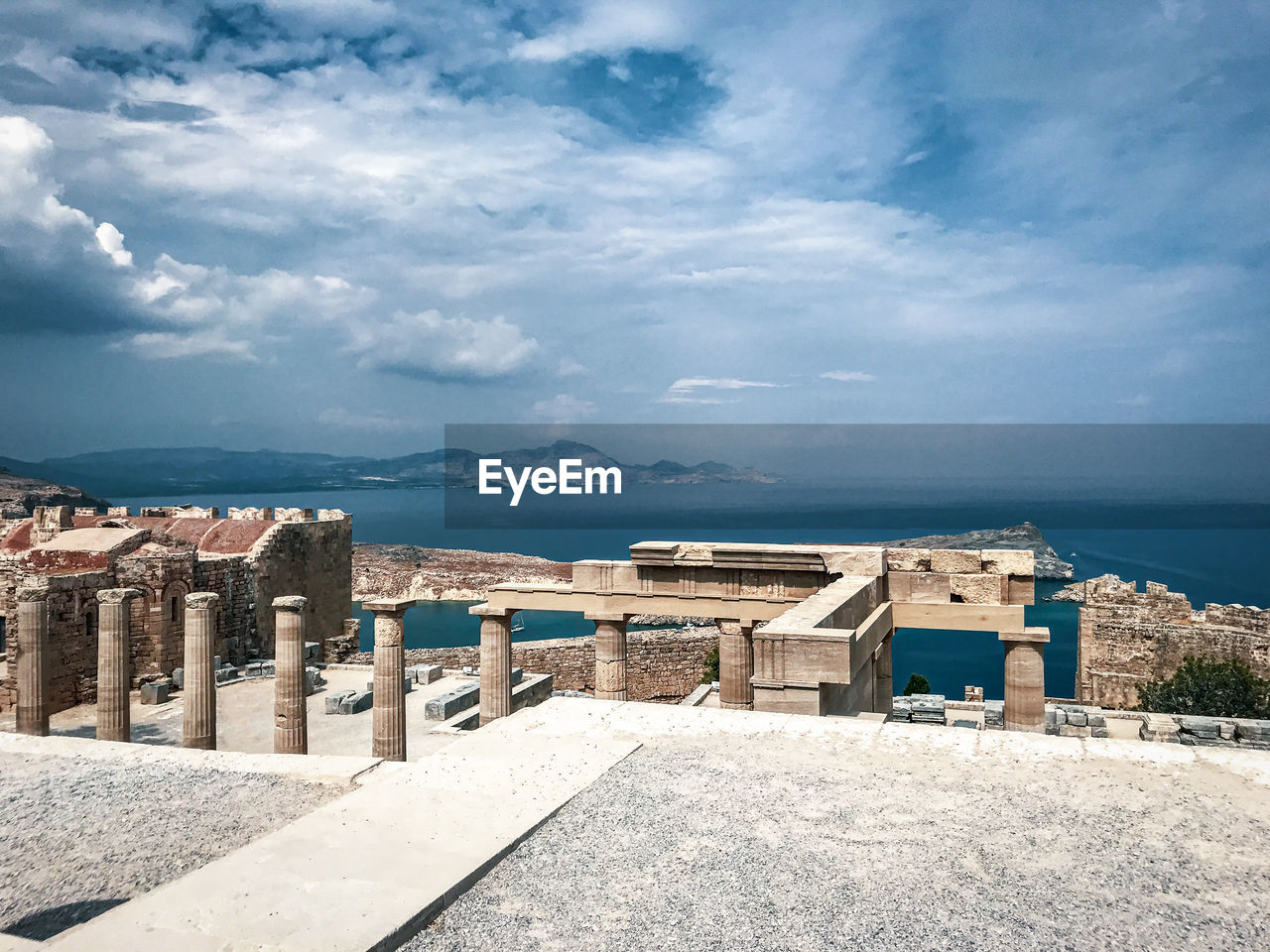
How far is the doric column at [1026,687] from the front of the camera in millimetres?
11930

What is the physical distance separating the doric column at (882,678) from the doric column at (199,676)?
1038 centimetres

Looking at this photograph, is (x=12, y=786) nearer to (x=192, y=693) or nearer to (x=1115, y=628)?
(x=192, y=693)

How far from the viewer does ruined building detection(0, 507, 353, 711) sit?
19.2 metres

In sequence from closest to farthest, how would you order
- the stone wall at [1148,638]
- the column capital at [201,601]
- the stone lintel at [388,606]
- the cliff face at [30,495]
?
1. the column capital at [201,601]
2. the stone lintel at [388,606]
3. the stone wall at [1148,638]
4. the cliff face at [30,495]

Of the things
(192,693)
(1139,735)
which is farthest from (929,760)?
(1139,735)

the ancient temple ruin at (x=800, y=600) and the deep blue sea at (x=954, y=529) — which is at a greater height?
the ancient temple ruin at (x=800, y=600)

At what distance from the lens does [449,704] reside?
64.3ft

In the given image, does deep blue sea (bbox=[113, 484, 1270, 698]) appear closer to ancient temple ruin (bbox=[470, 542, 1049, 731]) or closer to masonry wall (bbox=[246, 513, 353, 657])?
masonry wall (bbox=[246, 513, 353, 657])

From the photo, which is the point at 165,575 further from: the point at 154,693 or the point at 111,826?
the point at 111,826

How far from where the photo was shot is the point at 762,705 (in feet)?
26.7

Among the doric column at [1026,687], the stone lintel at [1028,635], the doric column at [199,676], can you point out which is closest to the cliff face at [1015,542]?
the stone lintel at [1028,635]

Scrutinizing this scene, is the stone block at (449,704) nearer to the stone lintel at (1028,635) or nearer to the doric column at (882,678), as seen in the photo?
the doric column at (882,678)

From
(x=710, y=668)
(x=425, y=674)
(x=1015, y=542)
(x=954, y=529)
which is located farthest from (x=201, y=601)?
(x=954, y=529)

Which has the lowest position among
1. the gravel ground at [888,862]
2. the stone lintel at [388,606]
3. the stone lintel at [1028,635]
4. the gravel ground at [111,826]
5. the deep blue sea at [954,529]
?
the deep blue sea at [954,529]
